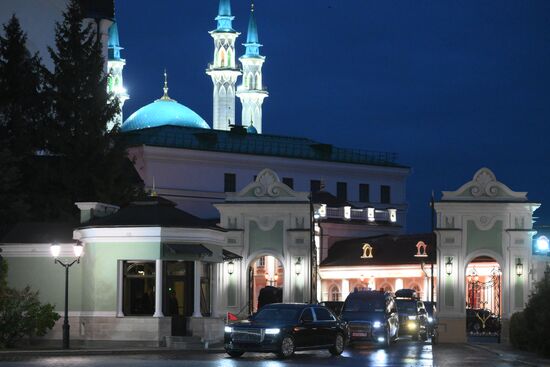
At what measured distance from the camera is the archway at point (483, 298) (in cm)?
7137

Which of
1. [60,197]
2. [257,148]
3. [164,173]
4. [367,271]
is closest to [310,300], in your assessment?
[60,197]

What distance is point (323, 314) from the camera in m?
39.2

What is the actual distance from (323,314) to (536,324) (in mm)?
6566

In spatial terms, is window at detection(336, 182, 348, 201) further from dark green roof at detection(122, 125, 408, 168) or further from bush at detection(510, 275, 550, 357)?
bush at detection(510, 275, 550, 357)

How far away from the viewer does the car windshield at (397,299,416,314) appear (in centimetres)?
5375

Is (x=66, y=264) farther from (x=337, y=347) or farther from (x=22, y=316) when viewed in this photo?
(x=337, y=347)

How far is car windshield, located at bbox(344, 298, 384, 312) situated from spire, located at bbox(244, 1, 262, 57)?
292ft

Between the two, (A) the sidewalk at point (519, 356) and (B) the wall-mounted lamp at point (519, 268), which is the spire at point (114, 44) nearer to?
(B) the wall-mounted lamp at point (519, 268)

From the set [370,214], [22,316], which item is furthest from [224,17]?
[22,316]

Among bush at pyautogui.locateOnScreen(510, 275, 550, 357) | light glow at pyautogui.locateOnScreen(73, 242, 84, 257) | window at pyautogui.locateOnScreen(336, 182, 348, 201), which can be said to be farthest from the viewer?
window at pyautogui.locateOnScreen(336, 182, 348, 201)

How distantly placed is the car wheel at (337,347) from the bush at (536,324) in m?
5.85

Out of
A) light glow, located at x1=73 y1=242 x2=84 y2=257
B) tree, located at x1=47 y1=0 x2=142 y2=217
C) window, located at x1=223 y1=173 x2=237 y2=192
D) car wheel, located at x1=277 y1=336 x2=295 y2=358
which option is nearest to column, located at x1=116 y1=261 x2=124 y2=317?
light glow, located at x1=73 y1=242 x2=84 y2=257

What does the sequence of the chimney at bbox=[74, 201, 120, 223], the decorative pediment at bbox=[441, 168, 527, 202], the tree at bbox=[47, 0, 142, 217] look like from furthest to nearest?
the tree at bbox=[47, 0, 142, 217] < the decorative pediment at bbox=[441, 168, 527, 202] < the chimney at bbox=[74, 201, 120, 223]

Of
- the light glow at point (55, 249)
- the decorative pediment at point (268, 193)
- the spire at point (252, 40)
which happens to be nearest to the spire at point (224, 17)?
the spire at point (252, 40)
